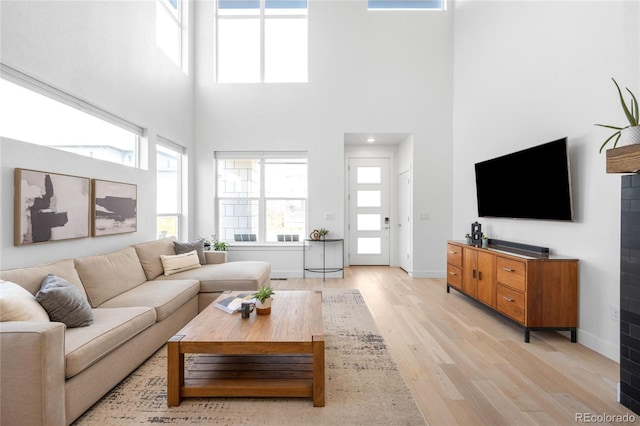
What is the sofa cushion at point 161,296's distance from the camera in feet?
8.06

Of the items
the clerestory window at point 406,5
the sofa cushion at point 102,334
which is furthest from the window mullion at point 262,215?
the clerestory window at point 406,5

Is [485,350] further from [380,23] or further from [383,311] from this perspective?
[380,23]

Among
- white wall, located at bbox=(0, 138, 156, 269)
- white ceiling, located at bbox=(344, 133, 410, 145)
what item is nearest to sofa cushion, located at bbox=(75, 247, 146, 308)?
white wall, located at bbox=(0, 138, 156, 269)

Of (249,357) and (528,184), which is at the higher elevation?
(528,184)

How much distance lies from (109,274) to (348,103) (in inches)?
170

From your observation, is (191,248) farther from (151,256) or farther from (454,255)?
(454,255)

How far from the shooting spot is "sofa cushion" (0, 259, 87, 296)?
1.92 metres

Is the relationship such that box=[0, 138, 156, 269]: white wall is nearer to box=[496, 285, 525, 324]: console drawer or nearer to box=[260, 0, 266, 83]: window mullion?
box=[260, 0, 266, 83]: window mullion

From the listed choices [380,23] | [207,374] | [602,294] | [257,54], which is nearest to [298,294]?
[207,374]

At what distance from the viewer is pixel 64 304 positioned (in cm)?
184

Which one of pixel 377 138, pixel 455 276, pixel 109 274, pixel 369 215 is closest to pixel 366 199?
pixel 369 215

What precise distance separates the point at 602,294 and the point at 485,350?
107 cm

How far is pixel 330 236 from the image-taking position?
17.2 ft

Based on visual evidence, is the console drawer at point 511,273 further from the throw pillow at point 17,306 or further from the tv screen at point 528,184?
the throw pillow at point 17,306
